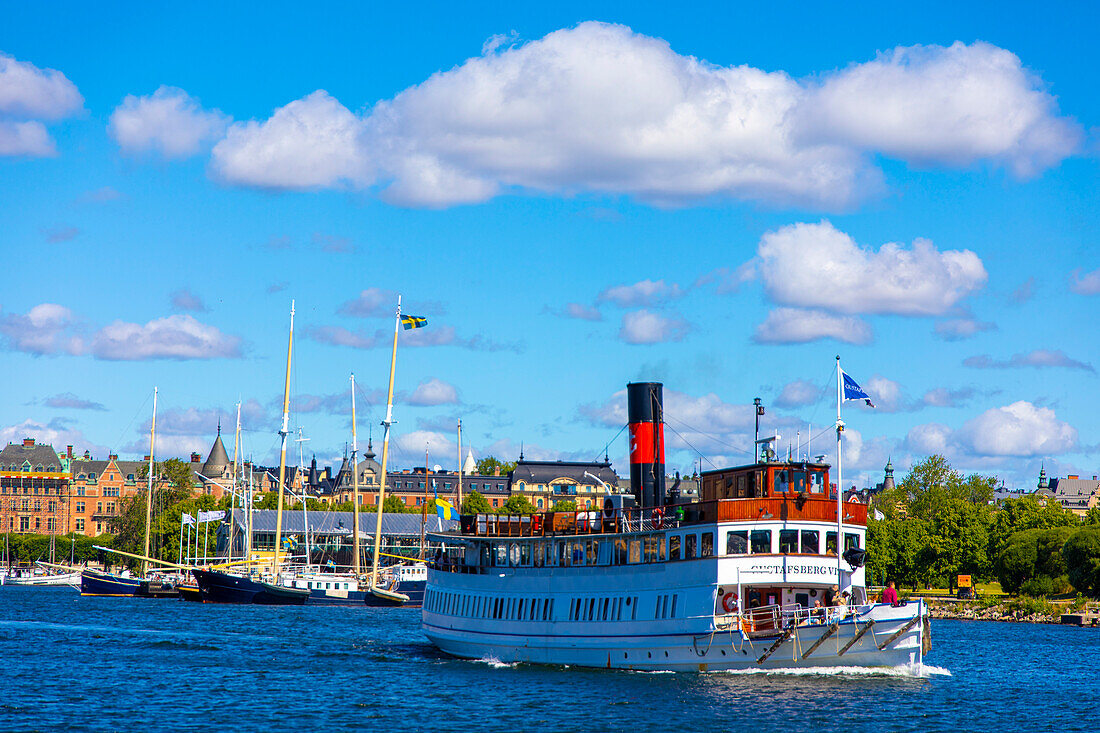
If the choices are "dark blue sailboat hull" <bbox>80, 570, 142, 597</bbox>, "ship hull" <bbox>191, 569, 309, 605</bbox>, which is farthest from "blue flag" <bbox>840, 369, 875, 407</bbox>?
"dark blue sailboat hull" <bbox>80, 570, 142, 597</bbox>

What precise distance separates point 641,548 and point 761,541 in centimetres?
582

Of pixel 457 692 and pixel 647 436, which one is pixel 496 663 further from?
pixel 647 436

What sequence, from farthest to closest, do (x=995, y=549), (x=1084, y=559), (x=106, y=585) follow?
(x=106, y=585)
(x=995, y=549)
(x=1084, y=559)

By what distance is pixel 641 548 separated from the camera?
5291cm

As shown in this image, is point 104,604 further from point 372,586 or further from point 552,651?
point 552,651

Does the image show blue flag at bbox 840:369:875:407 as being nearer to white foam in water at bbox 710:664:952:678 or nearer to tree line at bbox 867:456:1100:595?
white foam in water at bbox 710:664:952:678

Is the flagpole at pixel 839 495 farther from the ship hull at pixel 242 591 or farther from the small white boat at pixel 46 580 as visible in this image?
the small white boat at pixel 46 580

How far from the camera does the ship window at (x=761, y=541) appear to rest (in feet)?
161

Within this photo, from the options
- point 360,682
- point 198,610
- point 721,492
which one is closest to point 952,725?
point 721,492

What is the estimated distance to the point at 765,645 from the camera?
47.6 meters

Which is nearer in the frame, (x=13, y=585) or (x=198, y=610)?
(x=198, y=610)

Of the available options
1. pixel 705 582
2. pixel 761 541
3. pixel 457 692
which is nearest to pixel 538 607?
pixel 457 692

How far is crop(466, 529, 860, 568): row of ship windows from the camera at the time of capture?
161 ft

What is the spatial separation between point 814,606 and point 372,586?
236ft
